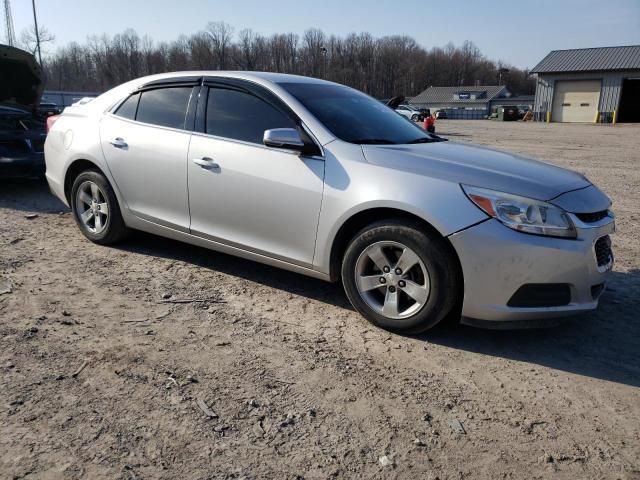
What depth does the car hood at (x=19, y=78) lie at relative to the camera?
364 inches

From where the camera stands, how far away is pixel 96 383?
279cm

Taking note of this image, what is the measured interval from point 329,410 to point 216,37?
116m

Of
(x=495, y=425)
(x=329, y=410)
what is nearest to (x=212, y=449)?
(x=329, y=410)

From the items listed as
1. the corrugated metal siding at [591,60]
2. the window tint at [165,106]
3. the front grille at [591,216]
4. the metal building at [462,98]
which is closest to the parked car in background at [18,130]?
the window tint at [165,106]

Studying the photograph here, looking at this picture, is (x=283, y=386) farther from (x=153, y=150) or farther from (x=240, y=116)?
(x=153, y=150)

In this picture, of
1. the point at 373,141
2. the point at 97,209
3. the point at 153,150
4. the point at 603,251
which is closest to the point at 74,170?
the point at 97,209

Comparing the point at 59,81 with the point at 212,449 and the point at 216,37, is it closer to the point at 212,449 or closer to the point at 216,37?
the point at 216,37

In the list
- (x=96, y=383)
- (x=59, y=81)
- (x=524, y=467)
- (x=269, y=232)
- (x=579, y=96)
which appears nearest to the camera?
(x=524, y=467)

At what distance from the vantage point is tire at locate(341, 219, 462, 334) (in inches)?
125

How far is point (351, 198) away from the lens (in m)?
3.42

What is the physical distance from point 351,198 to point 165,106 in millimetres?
2096

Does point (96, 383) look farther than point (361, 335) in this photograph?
No

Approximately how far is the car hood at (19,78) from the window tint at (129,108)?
18.0 feet

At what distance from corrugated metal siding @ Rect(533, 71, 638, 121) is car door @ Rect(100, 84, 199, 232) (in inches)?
1924
